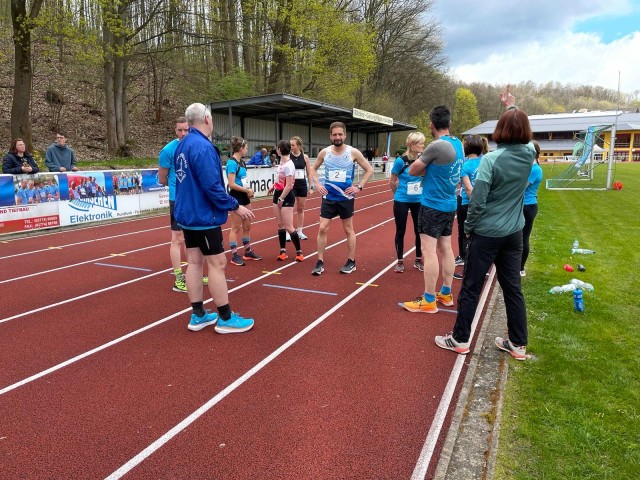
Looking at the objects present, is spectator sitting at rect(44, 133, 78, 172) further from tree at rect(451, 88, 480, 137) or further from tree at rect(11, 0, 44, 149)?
tree at rect(451, 88, 480, 137)

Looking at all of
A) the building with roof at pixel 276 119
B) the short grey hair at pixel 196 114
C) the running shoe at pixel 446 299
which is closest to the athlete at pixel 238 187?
the short grey hair at pixel 196 114

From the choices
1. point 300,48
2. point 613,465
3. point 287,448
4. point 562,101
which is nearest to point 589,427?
point 613,465

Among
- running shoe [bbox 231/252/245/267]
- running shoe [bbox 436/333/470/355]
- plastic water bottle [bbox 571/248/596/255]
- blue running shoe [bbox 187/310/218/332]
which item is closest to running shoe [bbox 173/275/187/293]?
blue running shoe [bbox 187/310/218/332]

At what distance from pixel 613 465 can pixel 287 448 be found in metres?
1.80

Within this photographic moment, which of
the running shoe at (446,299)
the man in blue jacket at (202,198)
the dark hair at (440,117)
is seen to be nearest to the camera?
the man in blue jacket at (202,198)

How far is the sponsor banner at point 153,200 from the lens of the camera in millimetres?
12844

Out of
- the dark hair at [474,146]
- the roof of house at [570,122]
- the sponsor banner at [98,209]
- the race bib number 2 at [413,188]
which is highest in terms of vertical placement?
the roof of house at [570,122]

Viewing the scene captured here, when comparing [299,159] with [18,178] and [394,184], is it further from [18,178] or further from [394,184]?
[18,178]

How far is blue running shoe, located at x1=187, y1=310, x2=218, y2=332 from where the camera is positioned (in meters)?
4.53

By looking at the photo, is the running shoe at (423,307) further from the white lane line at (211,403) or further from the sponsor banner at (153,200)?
the sponsor banner at (153,200)

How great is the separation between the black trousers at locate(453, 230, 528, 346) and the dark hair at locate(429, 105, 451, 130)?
126 centimetres

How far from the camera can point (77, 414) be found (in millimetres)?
3088

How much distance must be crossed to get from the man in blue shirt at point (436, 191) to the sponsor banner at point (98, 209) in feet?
28.8

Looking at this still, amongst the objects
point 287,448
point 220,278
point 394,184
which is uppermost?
point 394,184
